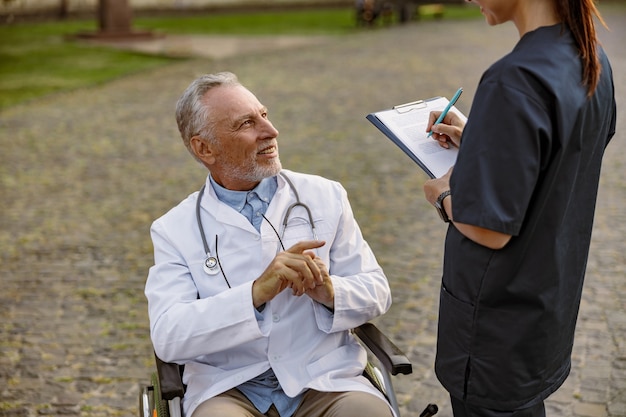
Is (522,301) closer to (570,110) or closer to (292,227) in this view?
(570,110)

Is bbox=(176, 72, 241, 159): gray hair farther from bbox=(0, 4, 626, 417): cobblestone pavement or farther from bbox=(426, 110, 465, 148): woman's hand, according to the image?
bbox=(0, 4, 626, 417): cobblestone pavement

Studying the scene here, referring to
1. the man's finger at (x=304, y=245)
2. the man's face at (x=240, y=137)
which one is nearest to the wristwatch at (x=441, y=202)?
the man's finger at (x=304, y=245)

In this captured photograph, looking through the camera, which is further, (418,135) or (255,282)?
(255,282)

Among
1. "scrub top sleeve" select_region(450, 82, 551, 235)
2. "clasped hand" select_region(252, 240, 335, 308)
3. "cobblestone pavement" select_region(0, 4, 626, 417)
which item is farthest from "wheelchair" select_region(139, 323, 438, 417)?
"cobblestone pavement" select_region(0, 4, 626, 417)

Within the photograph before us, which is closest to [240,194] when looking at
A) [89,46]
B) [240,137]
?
[240,137]

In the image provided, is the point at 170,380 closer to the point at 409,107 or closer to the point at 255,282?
the point at 255,282

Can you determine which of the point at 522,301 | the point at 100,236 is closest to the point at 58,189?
the point at 100,236

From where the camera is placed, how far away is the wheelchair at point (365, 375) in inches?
118

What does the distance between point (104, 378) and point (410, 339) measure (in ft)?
5.66

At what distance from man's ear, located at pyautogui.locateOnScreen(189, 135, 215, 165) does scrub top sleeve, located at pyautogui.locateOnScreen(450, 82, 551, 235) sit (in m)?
1.29

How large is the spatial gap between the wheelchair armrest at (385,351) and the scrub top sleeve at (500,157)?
887mm

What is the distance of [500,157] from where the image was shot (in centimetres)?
222

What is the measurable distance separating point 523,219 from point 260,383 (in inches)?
49.3

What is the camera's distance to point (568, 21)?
7.55ft
